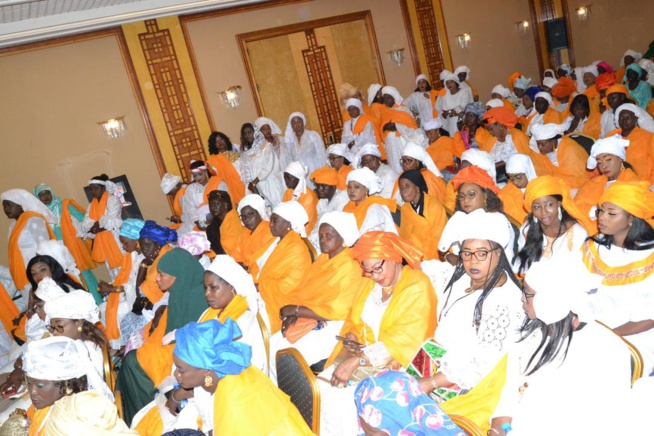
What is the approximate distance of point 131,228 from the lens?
16.8 ft

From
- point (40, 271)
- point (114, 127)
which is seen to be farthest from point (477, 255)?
point (114, 127)

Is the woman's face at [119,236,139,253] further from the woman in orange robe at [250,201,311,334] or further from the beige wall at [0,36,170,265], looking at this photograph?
the beige wall at [0,36,170,265]

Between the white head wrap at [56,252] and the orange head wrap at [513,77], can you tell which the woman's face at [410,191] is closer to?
the white head wrap at [56,252]

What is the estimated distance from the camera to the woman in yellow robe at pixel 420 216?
4.87 m

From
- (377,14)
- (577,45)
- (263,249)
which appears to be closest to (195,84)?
(377,14)

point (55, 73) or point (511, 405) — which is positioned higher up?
point (55, 73)

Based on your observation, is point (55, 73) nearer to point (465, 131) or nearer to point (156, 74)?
point (156, 74)

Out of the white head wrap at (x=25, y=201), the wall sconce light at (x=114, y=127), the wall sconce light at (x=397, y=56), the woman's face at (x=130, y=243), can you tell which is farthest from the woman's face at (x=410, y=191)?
the wall sconce light at (x=397, y=56)

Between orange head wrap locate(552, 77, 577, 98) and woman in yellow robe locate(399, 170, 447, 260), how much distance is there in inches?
278

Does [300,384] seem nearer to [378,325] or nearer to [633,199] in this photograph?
[378,325]

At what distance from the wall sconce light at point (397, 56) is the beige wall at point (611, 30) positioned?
19.5 ft

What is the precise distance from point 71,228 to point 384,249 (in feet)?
20.1

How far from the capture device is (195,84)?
960cm

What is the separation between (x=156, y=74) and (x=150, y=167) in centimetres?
154
